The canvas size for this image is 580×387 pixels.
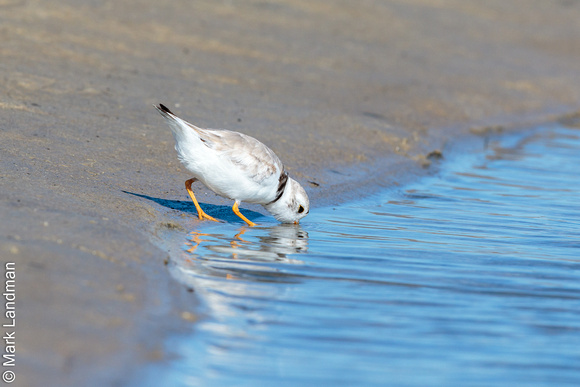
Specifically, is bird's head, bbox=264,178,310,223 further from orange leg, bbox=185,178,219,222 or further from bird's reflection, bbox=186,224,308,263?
orange leg, bbox=185,178,219,222

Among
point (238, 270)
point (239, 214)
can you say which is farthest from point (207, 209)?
point (238, 270)

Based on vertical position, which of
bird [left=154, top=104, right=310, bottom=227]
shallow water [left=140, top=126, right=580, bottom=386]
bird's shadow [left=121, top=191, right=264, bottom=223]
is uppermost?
bird [left=154, top=104, right=310, bottom=227]

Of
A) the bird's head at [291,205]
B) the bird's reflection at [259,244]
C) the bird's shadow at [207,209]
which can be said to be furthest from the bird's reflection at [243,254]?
Answer: the bird's shadow at [207,209]

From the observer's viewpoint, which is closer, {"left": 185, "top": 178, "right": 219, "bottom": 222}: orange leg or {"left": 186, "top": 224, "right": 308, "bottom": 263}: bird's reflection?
{"left": 186, "top": 224, "right": 308, "bottom": 263}: bird's reflection

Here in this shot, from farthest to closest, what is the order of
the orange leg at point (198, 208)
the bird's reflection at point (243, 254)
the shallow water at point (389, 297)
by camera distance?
1. the orange leg at point (198, 208)
2. the bird's reflection at point (243, 254)
3. the shallow water at point (389, 297)

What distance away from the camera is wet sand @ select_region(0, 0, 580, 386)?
15.8 ft

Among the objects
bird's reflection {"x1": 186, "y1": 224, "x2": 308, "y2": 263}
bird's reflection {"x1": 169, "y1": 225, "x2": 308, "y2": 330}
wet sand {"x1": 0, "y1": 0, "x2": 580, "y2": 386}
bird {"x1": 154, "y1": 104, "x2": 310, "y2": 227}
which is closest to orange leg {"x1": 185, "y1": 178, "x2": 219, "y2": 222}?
bird {"x1": 154, "y1": 104, "x2": 310, "y2": 227}

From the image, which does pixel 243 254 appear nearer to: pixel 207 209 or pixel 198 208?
pixel 198 208

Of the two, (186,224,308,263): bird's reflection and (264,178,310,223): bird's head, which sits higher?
(264,178,310,223): bird's head

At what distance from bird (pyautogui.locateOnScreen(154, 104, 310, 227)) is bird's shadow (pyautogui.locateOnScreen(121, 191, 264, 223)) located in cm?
20

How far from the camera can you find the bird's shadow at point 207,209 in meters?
7.73

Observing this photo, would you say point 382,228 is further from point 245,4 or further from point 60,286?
point 245,4

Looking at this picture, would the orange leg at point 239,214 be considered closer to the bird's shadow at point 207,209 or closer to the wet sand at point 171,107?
the bird's shadow at point 207,209

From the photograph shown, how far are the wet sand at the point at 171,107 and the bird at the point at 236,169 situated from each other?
52 cm
